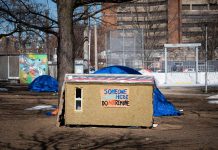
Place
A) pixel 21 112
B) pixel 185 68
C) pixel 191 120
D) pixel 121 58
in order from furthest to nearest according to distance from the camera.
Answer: pixel 185 68
pixel 121 58
pixel 21 112
pixel 191 120

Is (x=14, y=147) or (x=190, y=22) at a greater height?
(x=190, y=22)

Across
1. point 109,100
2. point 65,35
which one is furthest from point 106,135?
point 65,35

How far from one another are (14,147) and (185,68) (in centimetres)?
3528

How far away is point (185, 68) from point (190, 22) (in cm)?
8530

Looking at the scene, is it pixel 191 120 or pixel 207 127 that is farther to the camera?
pixel 191 120

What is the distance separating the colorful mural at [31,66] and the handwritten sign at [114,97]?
3336 centimetres

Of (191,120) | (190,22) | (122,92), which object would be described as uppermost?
(190,22)

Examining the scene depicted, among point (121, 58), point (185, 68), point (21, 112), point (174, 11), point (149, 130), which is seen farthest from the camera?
point (174, 11)

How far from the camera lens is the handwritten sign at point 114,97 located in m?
12.9

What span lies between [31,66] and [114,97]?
111 ft

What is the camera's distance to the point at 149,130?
1252 cm

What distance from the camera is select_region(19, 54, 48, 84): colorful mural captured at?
45750 millimetres

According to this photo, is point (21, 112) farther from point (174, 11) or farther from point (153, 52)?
point (174, 11)

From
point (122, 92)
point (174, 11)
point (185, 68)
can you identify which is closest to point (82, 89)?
point (122, 92)
